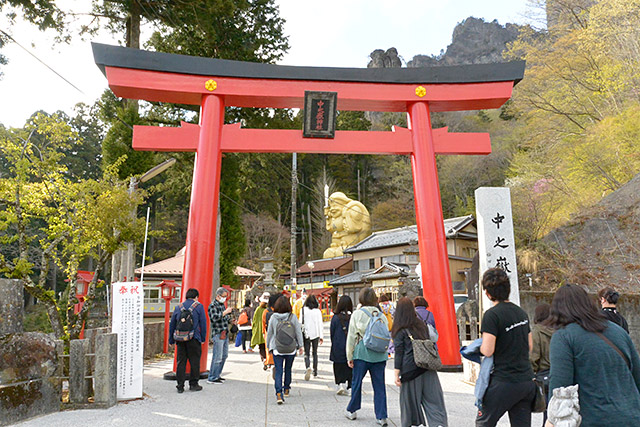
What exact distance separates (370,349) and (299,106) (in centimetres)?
626

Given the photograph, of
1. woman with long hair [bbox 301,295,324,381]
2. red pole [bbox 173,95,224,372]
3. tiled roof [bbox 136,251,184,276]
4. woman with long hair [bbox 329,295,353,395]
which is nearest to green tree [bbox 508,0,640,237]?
woman with long hair [bbox 301,295,324,381]

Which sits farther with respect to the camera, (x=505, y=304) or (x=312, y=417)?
(x=312, y=417)

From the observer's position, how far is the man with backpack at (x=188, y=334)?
6855mm

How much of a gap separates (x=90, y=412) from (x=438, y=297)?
20.1 ft

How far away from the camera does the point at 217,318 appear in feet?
26.6

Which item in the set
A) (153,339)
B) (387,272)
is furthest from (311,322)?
(387,272)

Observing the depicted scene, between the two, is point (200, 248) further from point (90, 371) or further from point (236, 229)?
point (236, 229)

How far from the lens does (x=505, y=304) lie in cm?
327

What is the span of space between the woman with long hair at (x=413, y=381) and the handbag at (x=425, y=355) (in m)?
0.07

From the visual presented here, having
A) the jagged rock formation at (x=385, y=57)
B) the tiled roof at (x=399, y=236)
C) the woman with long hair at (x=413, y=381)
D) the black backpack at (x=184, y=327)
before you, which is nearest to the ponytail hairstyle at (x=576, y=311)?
the woman with long hair at (x=413, y=381)

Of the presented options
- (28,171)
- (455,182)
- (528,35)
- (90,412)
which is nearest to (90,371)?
(90,412)

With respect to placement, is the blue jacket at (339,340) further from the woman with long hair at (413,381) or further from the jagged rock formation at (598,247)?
the jagged rock formation at (598,247)

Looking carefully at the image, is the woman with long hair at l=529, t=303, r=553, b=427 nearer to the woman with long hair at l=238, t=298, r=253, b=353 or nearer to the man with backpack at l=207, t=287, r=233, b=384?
the man with backpack at l=207, t=287, r=233, b=384

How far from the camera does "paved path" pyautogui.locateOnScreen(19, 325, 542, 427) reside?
5.21 metres
